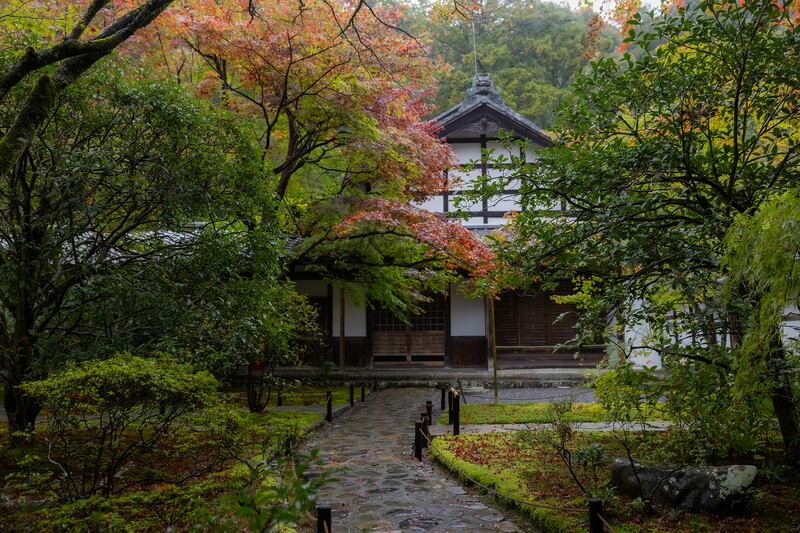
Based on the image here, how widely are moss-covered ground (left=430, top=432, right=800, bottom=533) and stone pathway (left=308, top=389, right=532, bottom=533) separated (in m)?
0.27

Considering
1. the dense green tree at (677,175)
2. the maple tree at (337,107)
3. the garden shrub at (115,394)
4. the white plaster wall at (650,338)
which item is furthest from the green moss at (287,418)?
the dense green tree at (677,175)

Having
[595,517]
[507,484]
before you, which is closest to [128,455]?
[507,484]

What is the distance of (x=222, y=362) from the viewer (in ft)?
25.5

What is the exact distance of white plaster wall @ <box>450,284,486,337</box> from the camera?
19.2 m

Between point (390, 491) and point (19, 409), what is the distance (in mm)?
4537

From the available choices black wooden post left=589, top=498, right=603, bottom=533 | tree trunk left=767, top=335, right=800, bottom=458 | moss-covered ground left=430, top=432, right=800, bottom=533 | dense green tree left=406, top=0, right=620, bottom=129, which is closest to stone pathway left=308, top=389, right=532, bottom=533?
moss-covered ground left=430, top=432, right=800, bottom=533

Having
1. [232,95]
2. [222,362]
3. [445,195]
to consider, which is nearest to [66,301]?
[222,362]

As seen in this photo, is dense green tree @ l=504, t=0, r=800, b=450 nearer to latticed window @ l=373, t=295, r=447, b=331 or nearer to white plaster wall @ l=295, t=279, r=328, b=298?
latticed window @ l=373, t=295, r=447, b=331

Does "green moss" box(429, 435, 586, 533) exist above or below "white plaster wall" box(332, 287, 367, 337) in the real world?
below

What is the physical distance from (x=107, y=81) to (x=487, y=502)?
6709 mm

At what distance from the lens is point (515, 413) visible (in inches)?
465

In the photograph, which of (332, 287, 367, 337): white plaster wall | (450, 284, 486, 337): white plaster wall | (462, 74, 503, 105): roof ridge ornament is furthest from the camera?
(462, 74, 503, 105): roof ridge ornament

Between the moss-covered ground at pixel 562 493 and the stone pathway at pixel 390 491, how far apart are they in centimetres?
27

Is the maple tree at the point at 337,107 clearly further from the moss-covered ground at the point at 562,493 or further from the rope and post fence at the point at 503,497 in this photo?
the moss-covered ground at the point at 562,493
